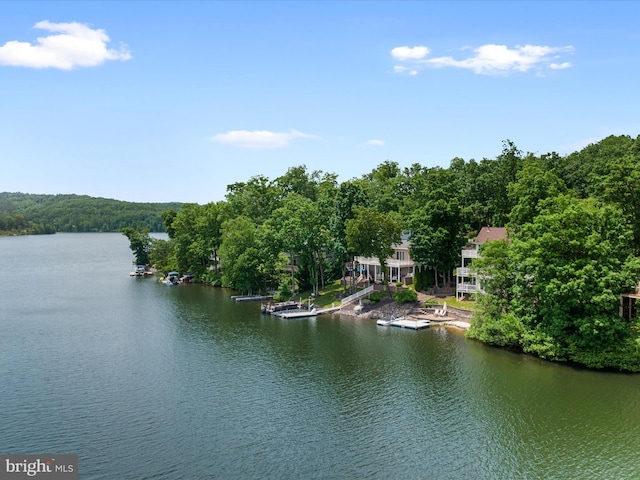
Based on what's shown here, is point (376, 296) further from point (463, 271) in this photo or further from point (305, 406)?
point (305, 406)

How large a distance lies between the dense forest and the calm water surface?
3.35 meters

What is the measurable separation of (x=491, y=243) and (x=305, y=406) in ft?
75.2

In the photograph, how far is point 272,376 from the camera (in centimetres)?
→ 3862

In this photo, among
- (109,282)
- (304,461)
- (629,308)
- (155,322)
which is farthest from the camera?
(109,282)

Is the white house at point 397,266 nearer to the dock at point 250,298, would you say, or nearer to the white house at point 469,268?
the white house at point 469,268

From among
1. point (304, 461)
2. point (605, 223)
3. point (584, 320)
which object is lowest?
point (304, 461)

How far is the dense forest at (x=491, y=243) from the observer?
3831 centimetres

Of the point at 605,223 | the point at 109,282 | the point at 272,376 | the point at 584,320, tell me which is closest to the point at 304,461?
A: the point at 272,376

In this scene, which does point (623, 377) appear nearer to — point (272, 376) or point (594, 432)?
point (594, 432)

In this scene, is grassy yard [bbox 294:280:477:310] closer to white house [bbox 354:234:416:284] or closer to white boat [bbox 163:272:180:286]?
white house [bbox 354:234:416:284]

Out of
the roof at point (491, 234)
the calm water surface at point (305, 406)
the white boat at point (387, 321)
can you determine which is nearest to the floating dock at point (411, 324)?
the white boat at point (387, 321)

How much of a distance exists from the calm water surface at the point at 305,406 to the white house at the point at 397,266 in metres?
14.9

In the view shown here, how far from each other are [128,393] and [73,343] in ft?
54.2

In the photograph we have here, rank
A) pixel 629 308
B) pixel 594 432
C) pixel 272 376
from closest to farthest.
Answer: pixel 594 432, pixel 272 376, pixel 629 308
